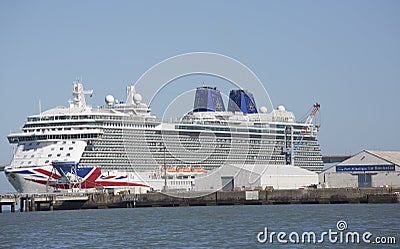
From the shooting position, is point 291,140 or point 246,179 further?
point 291,140

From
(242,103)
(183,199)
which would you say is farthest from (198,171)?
(242,103)

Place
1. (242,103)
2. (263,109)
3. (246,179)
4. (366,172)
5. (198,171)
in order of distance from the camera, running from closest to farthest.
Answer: (246,179) < (366,172) < (198,171) < (242,103) < (263,109)

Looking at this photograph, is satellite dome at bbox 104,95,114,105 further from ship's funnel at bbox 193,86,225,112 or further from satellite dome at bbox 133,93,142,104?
ship's funnel at bbox 193,86,225,112

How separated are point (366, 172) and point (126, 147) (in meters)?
20.8

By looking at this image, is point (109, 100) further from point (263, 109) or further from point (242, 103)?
point (263, 109)

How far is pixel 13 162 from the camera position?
248 ft

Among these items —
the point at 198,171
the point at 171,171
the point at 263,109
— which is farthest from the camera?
the point at 263,109

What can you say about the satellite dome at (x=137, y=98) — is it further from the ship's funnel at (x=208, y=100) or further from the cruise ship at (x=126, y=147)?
the ship's funnel at (x=208, y=100)

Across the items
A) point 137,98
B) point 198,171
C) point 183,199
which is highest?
point 137,98

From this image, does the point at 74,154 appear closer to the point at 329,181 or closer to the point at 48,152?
the point at 48,152

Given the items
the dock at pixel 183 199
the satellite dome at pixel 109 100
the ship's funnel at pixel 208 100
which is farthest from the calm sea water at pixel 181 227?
the ship's funnel at pixel 208 100

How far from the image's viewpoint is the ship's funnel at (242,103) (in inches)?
3841

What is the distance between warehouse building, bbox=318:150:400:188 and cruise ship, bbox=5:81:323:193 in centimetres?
457

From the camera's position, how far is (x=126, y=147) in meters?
77.1
